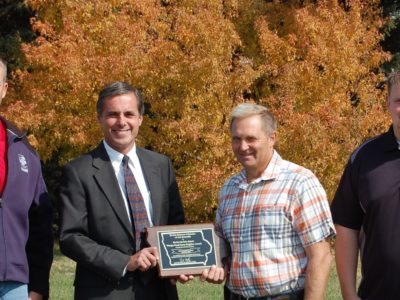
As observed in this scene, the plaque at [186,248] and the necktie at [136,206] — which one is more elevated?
the necktie at [136,206]

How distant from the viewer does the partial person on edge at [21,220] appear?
477 centimetres

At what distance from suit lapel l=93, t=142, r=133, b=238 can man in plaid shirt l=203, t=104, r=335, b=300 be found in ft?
2.29

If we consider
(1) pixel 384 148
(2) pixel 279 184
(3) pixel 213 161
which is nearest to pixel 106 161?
(2) pixel 279 184

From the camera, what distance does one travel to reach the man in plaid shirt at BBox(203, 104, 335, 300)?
4609 mm

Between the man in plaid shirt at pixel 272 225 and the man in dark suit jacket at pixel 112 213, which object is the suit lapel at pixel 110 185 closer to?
the man in dark suit jacket at pixel 112 213

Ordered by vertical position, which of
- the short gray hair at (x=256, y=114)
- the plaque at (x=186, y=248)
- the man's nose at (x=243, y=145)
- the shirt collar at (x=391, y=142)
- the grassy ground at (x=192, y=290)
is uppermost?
the short gray hair at (x=256, y=114)

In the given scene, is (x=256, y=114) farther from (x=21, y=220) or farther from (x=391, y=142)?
(x=21, y=220)

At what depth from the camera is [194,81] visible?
53.5 ft

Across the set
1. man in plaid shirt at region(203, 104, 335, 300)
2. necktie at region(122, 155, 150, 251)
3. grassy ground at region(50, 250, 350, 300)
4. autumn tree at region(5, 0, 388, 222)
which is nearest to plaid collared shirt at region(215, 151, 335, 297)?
man in plaid shirt at region(203, 104, 335, 300)

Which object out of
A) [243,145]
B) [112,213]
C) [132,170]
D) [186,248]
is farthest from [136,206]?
[243,145]

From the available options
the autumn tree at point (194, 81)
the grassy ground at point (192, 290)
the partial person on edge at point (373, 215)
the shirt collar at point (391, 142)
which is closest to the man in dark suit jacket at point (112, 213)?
the partial person on edge at point (373, 215)

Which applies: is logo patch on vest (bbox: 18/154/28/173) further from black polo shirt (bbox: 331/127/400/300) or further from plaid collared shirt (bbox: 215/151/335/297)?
black polo shirt (bbox: 331/127/400/300)

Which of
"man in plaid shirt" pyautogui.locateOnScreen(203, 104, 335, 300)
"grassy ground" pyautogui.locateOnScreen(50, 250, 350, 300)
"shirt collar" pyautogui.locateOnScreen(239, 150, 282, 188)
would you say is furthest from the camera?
"grassy ground" pyautogui.locateOnScreen(50, 250, 350, 300)

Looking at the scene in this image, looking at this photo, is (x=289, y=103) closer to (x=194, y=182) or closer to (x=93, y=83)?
(x=194, y=182)
